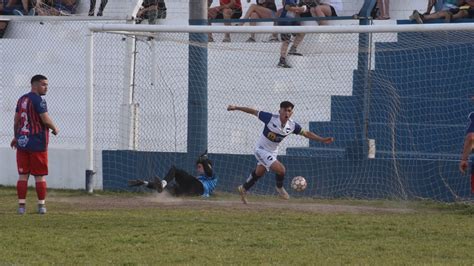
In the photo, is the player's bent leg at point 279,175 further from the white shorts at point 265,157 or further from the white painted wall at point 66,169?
the white painted wall at point 66,169

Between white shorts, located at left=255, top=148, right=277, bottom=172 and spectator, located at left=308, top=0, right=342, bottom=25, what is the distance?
11.1 feet

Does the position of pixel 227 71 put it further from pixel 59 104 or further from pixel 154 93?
pixel 59 104

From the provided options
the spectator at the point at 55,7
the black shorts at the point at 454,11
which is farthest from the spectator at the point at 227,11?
the black shorts at the point at 454,11

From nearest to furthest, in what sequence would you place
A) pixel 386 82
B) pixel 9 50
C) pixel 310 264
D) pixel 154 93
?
pixel 310 264
pixel 386 82
pixel 154 93
pixel 9 50

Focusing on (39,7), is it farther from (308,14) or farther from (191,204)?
(191,204)

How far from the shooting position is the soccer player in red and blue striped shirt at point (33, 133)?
14.1m

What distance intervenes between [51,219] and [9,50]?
7235 millimetres

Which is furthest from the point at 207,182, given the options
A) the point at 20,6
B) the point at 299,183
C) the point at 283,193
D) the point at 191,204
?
the point at 20,6

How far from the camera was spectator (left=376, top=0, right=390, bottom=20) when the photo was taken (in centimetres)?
1894

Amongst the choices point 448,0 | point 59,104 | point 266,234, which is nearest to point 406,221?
point 266,234

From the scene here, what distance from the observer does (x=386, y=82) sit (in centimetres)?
1741

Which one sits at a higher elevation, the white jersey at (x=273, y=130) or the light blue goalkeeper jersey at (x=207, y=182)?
the white jersey at (x=273, y=130)

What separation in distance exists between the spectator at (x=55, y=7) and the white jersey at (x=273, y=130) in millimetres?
6449

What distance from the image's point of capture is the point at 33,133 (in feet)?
46.4
